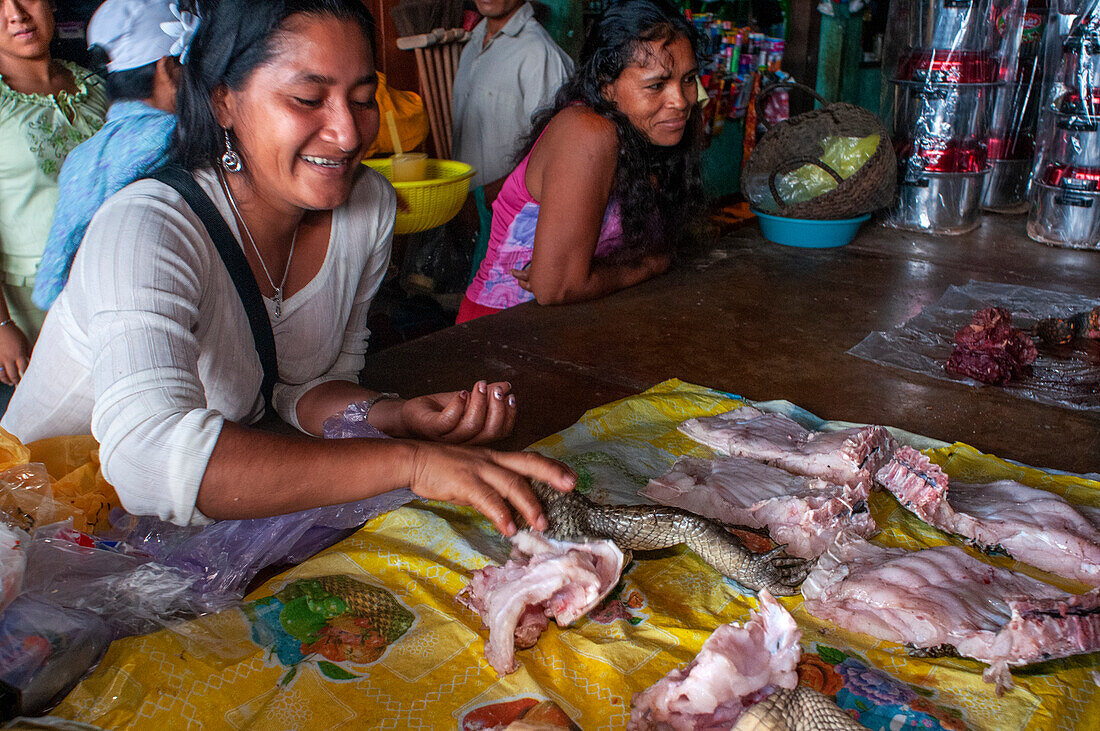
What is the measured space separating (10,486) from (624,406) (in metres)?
1.36

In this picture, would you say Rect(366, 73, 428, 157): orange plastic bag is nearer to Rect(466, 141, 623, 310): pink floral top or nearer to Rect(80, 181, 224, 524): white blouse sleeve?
Rect(466, 141, 623, 310): pink floral top

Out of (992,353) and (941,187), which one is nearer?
(992,353)

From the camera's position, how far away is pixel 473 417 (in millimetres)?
1755

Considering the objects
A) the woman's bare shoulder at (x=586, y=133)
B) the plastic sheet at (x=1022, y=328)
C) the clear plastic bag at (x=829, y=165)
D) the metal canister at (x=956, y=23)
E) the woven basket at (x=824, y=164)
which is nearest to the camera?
the plastic sheet at (x=1022, y=328)

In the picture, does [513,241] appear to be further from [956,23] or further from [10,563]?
[956,23]

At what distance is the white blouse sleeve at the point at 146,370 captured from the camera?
1.32 m

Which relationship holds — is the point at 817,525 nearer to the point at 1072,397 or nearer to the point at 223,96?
the point at 1072,397

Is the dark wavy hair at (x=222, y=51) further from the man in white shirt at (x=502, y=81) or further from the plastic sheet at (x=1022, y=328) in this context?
the man in white shirt at (x=502, y=81)

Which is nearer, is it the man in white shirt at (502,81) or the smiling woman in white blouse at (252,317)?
the smiling woman in white blouse at (252,317)

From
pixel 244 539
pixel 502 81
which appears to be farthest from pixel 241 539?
→ pixel 502 81

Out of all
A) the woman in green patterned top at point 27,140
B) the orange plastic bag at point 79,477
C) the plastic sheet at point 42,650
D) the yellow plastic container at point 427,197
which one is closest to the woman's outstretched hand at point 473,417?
the orange plastic bag at point 79,477

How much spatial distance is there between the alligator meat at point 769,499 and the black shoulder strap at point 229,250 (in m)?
0.91

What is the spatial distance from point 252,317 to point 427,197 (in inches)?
72.1

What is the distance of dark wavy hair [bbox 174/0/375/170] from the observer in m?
1.54
